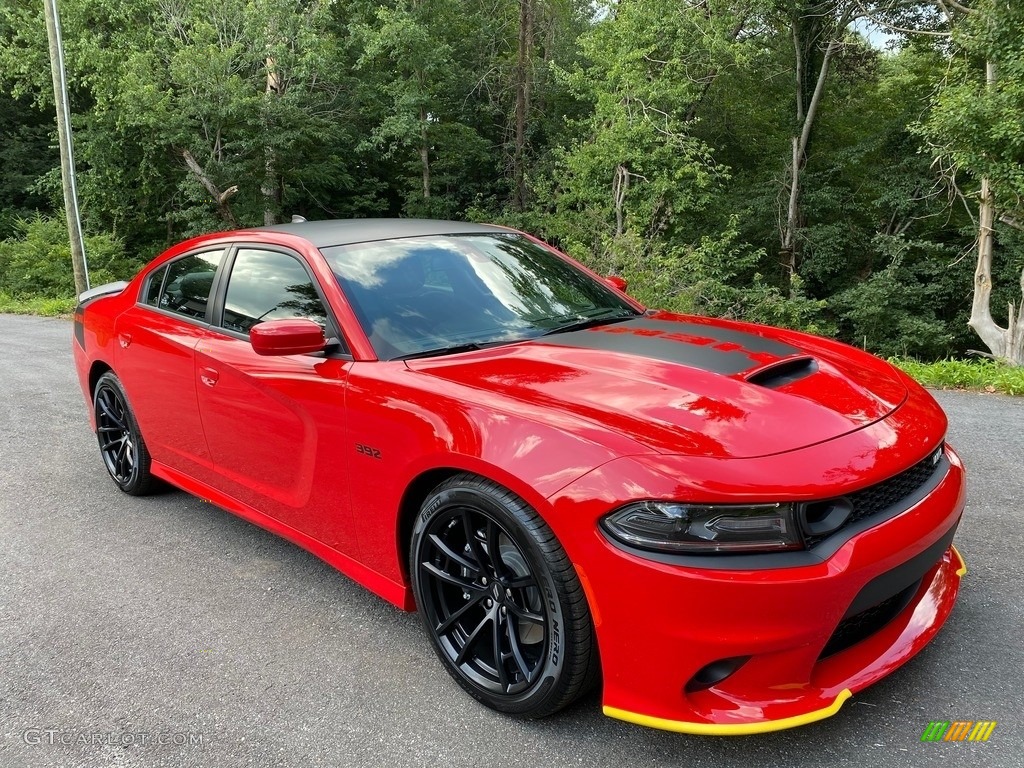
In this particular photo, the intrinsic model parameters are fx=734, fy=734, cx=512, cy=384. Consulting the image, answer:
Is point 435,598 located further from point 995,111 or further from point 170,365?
point 995,111

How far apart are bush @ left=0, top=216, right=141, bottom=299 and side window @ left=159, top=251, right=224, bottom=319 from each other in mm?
19494

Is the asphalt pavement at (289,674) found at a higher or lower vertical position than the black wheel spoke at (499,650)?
lower

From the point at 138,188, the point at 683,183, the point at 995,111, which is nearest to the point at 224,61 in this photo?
the point at 138,188

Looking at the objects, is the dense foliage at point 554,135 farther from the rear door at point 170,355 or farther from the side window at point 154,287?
the rear door at point 170,355

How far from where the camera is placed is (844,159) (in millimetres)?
23547

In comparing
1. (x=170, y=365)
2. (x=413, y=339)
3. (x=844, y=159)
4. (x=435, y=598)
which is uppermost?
(x=844, y=159)

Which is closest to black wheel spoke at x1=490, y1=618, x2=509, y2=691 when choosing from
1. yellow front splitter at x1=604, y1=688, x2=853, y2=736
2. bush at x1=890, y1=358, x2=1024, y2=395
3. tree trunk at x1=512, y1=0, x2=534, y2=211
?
yellow front splitter at x1=604, y1=688, x2=853, y2=736

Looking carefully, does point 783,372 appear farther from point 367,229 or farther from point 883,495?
point 367,229

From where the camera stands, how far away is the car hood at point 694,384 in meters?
2.05

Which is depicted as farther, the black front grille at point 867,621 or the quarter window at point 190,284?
the quarter window at point 190,284

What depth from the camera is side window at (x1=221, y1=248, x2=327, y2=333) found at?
3075mm

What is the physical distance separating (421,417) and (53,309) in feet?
57.5

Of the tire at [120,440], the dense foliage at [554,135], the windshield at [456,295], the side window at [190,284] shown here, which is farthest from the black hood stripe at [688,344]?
the dense foliage at [554,135]

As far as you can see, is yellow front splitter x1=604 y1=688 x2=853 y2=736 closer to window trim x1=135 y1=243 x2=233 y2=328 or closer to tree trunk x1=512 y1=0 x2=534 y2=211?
window trim x1=135 y1=243 x2=233 y2=328
